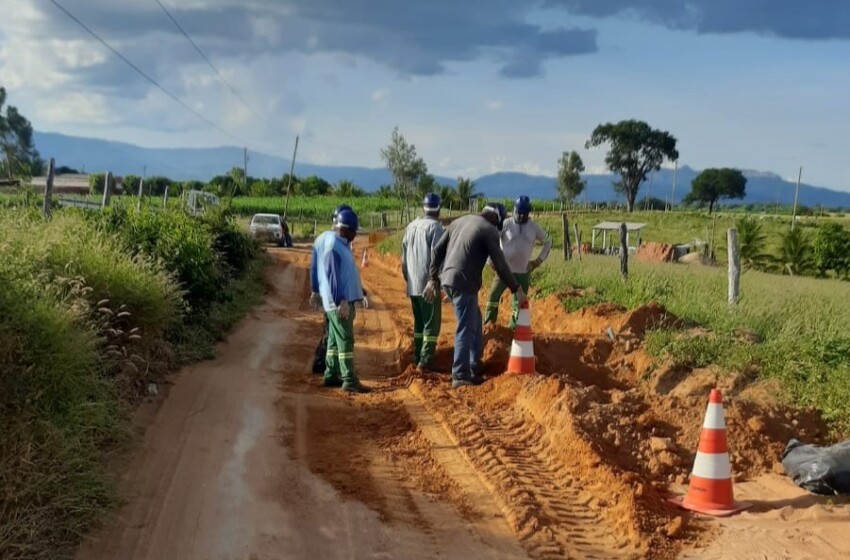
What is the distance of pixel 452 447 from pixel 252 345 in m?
4.62

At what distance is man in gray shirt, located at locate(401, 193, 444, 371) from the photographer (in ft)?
31.1

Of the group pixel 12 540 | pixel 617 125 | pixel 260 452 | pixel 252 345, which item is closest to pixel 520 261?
pixel 252 345

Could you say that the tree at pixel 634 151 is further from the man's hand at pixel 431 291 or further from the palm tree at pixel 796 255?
the man's hand at pixel 431 291

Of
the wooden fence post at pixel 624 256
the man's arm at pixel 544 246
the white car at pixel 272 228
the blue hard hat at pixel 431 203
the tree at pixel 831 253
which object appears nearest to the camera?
the blue hard hat at pixel 431 203

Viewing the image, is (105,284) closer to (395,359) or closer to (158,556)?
(158,556)

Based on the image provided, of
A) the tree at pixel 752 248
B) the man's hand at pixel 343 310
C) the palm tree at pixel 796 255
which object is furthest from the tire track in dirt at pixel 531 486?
the tree at pixel 752 248

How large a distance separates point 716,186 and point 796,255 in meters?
80.4

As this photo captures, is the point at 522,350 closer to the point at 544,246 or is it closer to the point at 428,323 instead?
the point at 428,323

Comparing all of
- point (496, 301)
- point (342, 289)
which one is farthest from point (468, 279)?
point (496, 301)

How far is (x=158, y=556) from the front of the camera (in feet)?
15.4

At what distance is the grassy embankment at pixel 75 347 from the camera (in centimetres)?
442

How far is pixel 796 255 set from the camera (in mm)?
34969

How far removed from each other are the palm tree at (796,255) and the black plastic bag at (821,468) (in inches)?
1216

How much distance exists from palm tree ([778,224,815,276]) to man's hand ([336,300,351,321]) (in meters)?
30.2
